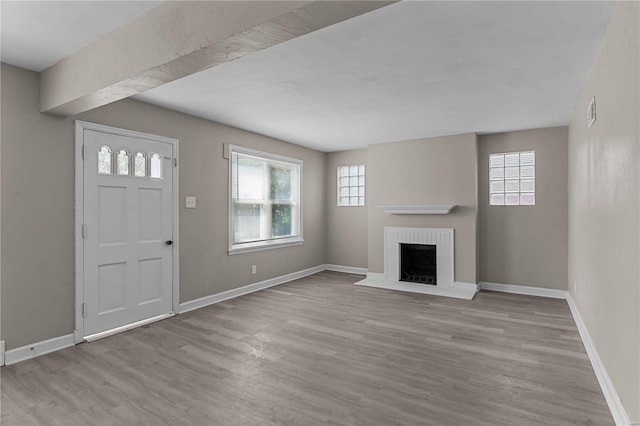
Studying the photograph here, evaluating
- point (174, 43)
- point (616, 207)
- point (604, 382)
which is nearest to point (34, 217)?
point (174, 43)

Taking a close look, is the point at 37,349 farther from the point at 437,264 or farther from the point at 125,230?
the point at 437,264

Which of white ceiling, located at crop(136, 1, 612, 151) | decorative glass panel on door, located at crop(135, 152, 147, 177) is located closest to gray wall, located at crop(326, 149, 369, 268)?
white ceiling, located at crop(136, 1, 612, 151)

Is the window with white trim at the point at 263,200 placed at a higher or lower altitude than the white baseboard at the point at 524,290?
higher

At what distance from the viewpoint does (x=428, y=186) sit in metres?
5.55

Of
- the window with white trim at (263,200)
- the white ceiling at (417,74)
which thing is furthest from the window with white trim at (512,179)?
the window with white trim at (263,200)

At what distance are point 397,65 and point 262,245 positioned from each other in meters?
3.45

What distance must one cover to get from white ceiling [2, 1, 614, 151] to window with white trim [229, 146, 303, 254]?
2.75 ft

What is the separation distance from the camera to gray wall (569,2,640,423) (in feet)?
5.58

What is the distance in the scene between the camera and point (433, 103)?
379cm

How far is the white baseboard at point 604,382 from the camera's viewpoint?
192 centimetres

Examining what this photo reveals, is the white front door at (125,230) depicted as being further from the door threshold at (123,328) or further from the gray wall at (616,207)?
the gray wall at (616,207)

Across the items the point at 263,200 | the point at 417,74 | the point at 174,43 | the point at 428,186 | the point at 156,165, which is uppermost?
the point at 417,74

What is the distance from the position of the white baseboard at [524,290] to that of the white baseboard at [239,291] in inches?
120

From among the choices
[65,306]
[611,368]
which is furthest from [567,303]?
[65,306]
